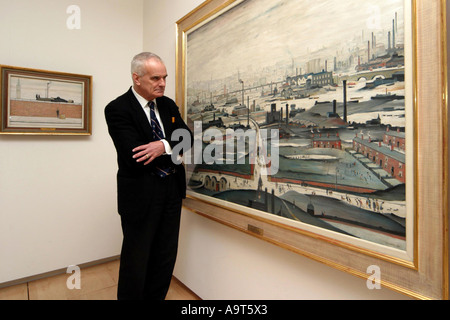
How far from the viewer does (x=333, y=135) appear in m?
1.10

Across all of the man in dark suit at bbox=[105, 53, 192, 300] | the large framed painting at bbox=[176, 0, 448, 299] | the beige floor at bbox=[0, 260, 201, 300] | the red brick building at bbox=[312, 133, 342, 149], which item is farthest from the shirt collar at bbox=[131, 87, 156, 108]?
the beige floor at bbox=[0, 260, 201, 300]

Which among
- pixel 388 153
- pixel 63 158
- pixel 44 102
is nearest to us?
pixel 388 153

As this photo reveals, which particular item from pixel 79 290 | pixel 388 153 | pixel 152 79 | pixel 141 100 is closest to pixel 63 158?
pixel 79 290

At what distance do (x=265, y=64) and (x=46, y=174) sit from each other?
239cm

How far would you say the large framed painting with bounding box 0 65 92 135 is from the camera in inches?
87.6

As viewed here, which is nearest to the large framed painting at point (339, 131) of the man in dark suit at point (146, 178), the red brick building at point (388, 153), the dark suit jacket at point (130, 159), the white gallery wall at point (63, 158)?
the red brick building at point (388, 153)

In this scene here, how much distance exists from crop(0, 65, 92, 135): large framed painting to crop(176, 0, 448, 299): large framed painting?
165 centimetres

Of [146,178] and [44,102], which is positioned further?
[44,102]

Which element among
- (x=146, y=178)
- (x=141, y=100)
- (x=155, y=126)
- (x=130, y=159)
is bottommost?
(x=146, y=178)

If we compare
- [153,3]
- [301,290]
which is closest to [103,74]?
[153,3]

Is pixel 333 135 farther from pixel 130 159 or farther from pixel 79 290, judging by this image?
pixel 79 290

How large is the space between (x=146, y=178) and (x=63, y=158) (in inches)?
59.5

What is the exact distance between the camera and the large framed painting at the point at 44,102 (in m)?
2.22

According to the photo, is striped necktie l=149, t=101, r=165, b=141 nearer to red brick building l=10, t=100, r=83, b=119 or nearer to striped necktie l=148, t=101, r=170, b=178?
striped necktie l=148, t=101, r=170, b=178
